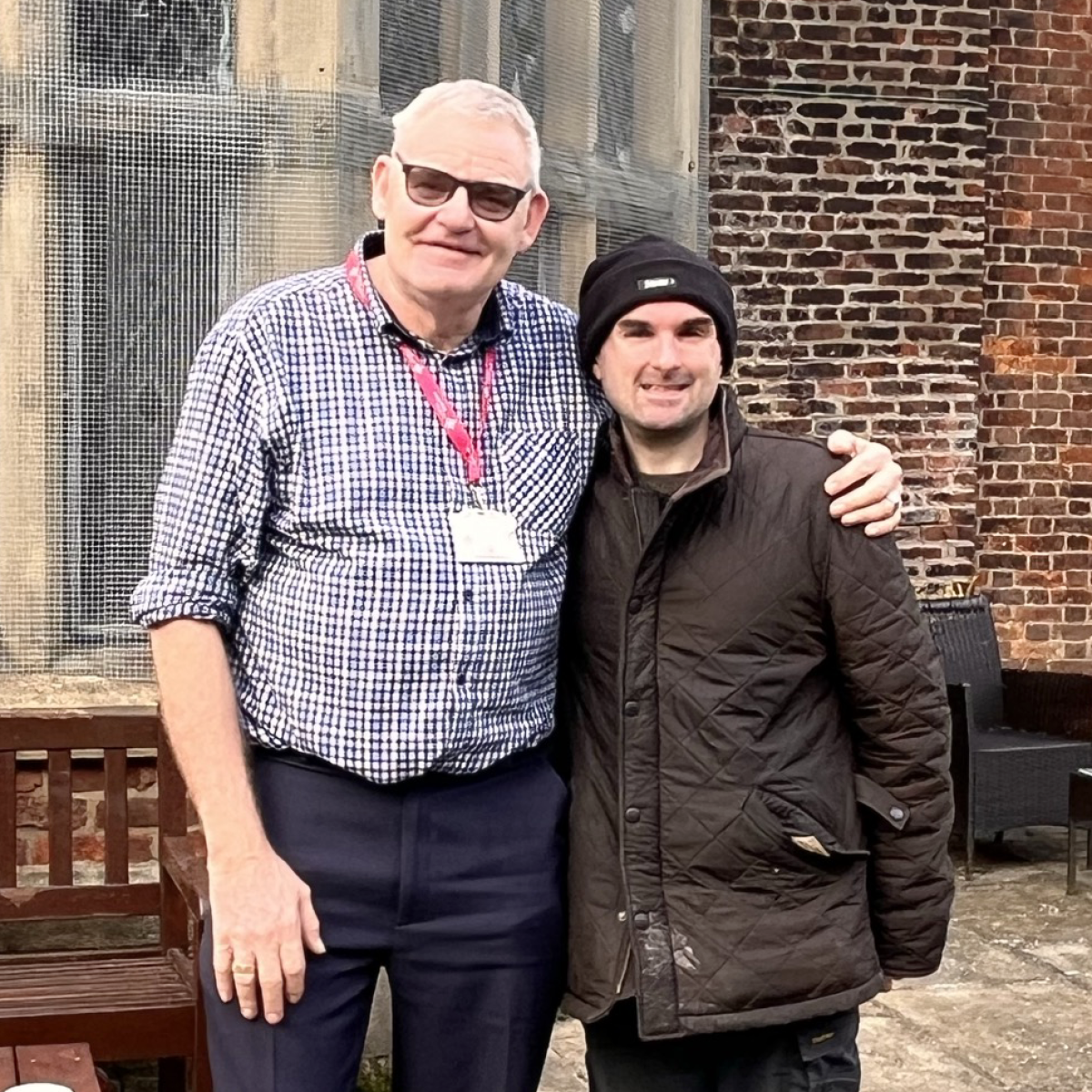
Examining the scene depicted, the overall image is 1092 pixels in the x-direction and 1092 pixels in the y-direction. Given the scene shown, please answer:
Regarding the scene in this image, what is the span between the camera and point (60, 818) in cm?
413

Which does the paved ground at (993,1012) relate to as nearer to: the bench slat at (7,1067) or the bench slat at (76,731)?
the bench slat at (76,731)

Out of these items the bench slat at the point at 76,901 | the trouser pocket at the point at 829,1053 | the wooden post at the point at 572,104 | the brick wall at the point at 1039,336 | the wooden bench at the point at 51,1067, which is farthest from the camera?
the brick wall at the point at 1039,336

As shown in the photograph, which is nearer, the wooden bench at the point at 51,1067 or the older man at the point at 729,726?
the older man at the point at 729,726

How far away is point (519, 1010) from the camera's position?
2.58 m

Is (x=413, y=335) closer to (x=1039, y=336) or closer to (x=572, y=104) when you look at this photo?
(x=572, y=104)

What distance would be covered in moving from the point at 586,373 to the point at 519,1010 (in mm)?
945

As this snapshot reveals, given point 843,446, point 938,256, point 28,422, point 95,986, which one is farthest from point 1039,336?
point 843,446

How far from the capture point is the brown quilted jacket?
2.54 metres

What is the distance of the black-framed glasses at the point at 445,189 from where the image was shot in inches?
96.4

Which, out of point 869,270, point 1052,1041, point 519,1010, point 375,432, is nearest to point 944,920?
point 519,1010

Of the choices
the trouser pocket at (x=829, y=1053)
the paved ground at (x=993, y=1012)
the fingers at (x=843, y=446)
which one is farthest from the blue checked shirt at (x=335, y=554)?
the paved ground at (x=993, y=1012)

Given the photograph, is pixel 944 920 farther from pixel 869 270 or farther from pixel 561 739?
pixel 869 270

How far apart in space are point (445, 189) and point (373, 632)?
612 mm

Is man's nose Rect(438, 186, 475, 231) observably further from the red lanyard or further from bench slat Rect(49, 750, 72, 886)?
bench slat Rect(49, 750, 72, 886)
